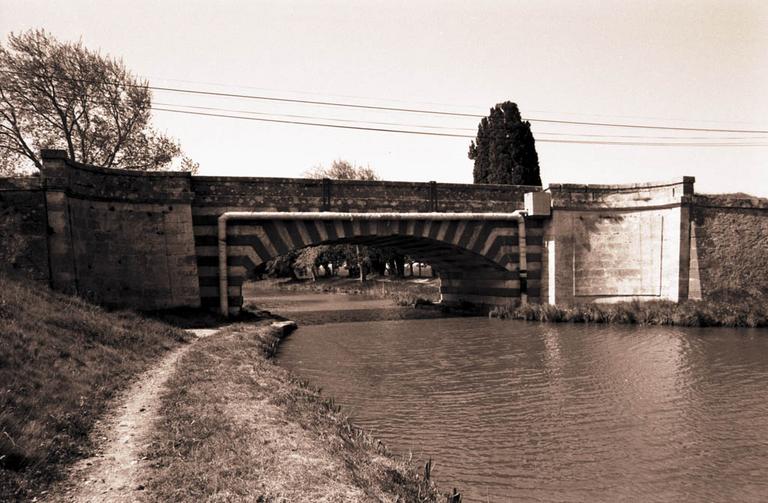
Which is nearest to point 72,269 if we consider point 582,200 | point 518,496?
point 518,496

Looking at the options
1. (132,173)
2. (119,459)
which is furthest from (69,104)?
(119,459)

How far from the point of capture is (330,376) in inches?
468

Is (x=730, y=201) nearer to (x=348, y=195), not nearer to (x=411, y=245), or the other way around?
(x=411, y=245)

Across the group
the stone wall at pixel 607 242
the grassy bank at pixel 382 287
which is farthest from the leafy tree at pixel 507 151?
the stone wall at pixel 607 242

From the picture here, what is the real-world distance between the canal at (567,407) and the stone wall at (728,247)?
14.9 feet

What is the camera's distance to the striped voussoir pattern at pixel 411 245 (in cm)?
1928

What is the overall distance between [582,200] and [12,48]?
30917mm

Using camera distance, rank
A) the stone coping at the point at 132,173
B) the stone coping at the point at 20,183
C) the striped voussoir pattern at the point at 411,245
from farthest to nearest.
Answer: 1. the striped voussoir pattern at the point at 411,245
2. the stone coping at the point at 132,173
3. the stone coping at the point at 20,183

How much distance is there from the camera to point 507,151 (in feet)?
135

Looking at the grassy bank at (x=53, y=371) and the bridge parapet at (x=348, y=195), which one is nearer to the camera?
the grassy bank at (x=53, y=371)

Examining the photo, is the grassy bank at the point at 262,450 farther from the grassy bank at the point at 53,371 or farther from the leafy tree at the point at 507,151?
the leafy tree at the point at 507,151

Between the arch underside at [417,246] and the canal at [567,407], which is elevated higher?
the arch underside at [417,246]

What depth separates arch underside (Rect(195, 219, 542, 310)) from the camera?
63.4ft

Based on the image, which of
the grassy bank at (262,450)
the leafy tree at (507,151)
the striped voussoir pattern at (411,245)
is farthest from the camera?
the leafy tree at (507,151)
